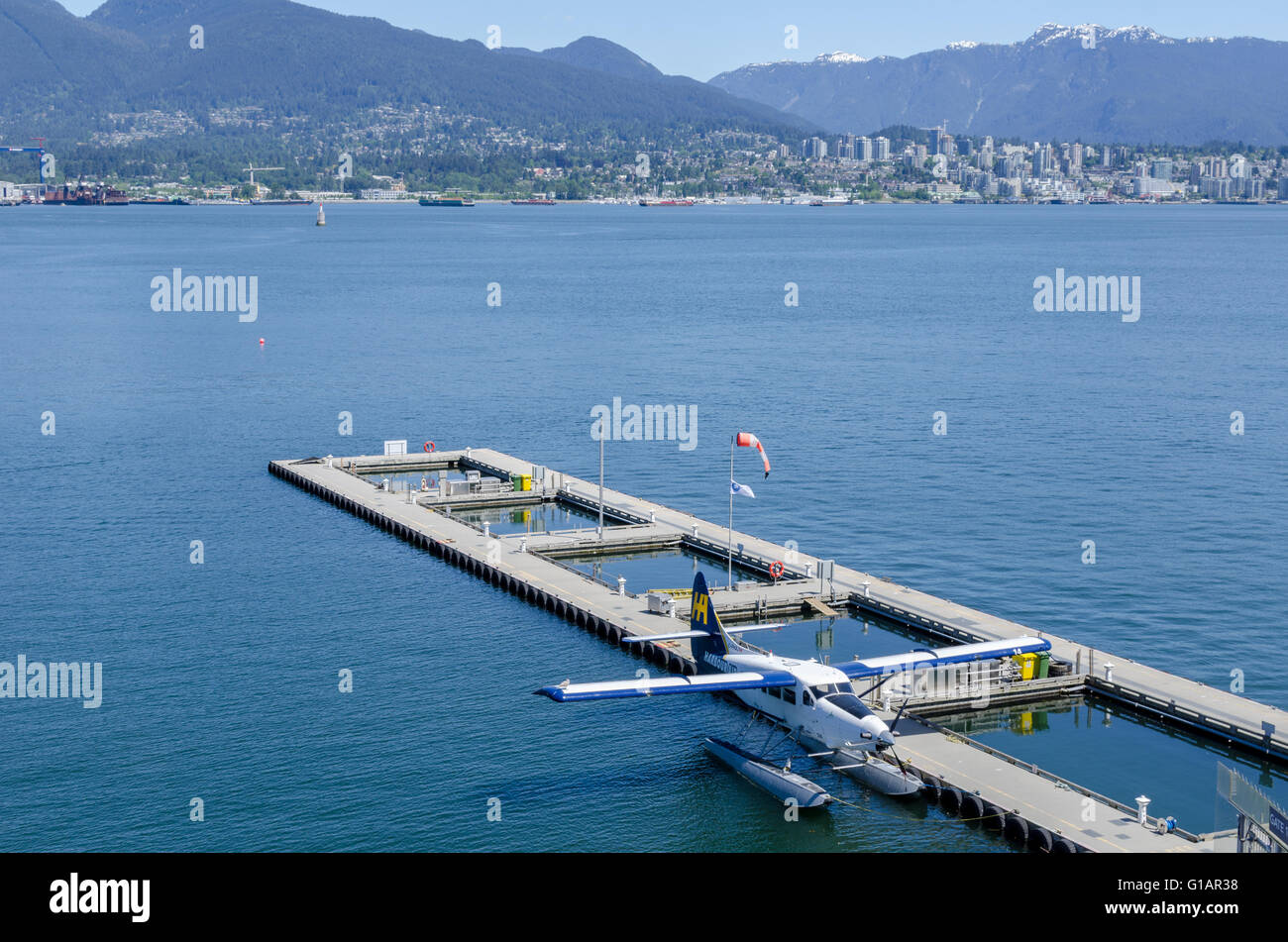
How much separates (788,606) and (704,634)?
15.5 meters

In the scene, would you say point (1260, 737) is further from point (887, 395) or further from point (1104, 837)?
point (887, 395)

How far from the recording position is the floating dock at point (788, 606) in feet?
142

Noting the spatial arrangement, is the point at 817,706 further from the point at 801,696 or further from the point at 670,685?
the point at 670,685

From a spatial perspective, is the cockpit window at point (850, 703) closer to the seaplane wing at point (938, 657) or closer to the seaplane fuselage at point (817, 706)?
the seaplane fuselage at point (817, 706)

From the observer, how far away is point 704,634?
5309 cm

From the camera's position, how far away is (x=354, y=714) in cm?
5391

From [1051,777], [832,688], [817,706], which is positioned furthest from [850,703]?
[1051,777]

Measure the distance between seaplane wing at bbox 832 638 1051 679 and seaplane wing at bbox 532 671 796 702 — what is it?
248cm

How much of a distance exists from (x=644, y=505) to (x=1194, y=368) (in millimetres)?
82870

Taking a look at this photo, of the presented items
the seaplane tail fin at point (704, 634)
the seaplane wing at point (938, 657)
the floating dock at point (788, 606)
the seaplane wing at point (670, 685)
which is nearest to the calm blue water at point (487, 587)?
the floating dock at point (788, 606)

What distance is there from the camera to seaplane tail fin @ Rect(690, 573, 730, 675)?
52.6 meters

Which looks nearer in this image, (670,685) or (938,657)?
(670,685)
